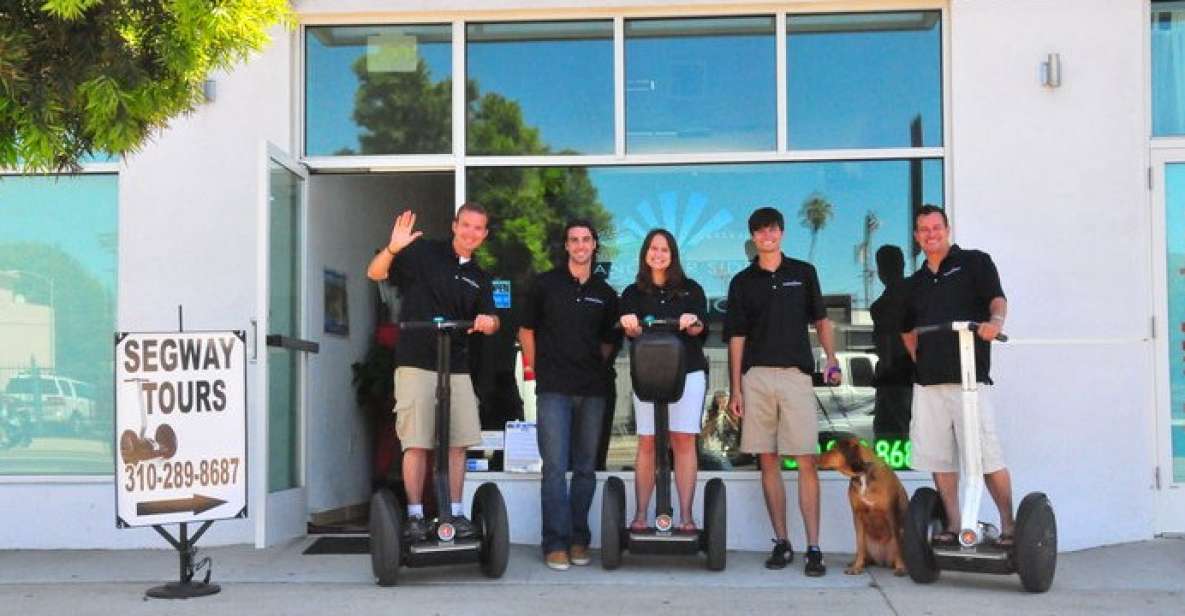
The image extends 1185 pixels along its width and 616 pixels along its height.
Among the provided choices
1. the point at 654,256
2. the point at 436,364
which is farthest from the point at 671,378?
the point at 436,364

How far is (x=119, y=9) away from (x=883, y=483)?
172 inches

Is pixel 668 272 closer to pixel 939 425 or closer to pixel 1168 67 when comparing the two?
pixel 939 425

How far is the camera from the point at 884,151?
26.2 ft

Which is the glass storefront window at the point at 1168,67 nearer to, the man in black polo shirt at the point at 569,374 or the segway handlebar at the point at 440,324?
the man in black polo shirt at the point at 569,374

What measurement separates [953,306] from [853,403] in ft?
4.45

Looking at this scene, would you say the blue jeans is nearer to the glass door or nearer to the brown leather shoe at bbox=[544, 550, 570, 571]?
the brown leather shoe at bbox=[544, 550, 570, 571]

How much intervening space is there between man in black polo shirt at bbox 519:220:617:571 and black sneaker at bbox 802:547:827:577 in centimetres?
125

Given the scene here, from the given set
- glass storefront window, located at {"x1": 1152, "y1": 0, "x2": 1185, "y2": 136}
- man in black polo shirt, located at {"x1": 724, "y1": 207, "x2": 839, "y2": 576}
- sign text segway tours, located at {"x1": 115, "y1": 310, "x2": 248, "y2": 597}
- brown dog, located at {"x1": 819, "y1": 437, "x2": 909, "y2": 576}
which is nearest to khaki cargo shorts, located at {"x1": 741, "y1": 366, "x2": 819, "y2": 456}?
man in black polo shirt, located at {"x1": 724, "y1": 207, "x2": 839, "y2": 576}

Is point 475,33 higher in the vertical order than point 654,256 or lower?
higher

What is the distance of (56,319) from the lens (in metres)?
8.27

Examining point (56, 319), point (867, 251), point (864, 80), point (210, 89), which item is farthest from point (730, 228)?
point (56, 319)

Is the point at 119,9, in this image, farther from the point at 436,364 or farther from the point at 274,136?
the point at 274,136

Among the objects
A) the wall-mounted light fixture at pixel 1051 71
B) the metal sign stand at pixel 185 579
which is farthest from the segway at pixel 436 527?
the wall-mounted light fixture at pixel 1051 71

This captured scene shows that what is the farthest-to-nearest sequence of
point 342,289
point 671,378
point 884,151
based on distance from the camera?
point 342,289 < point 884,151 < point 671,378
